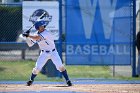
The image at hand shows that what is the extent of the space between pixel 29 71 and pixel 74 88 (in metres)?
5.00

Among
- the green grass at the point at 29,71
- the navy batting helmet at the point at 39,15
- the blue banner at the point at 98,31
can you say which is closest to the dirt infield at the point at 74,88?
the green grass at the point at 29,71

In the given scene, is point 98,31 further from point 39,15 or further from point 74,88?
point 74,88

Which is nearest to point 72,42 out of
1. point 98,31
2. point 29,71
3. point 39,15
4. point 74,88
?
point 98,31

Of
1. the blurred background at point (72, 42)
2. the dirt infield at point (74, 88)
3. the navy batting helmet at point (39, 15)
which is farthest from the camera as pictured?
the navy batting helmet at point (39, 15)

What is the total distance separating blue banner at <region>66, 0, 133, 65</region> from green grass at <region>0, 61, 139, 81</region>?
22.9 inches

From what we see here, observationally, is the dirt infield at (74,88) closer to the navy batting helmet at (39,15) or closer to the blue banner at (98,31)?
the blue banner at (98,31)

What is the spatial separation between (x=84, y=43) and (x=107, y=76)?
1.49 metres

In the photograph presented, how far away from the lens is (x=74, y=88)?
44.5ft

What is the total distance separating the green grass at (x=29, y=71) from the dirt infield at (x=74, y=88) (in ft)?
8.86

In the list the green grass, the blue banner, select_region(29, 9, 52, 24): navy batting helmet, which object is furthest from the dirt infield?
select_region(29, 9, 52, 24): navy batting helmet

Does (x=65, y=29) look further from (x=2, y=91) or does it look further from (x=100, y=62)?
(x=2, y=91)

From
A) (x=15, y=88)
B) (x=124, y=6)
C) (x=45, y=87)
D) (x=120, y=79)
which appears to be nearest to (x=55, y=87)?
(x=45, y=87)

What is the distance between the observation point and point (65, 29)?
17547 mm

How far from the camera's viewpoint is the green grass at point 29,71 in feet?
57.6
